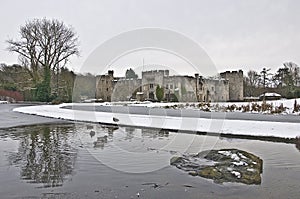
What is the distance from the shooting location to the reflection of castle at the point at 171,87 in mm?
45125

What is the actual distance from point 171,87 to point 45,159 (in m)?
38.2

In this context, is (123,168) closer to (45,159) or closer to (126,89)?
(45,159)

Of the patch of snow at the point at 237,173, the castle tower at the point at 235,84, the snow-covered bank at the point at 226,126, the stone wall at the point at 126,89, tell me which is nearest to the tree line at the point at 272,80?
the castle tower at the point at 235,84

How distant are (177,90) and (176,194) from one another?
39.6m

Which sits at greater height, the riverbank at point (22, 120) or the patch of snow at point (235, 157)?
the patch of snow at point (235, 157)

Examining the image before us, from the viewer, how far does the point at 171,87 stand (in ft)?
153

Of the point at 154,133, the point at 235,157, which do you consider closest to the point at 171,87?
the point at 154,133

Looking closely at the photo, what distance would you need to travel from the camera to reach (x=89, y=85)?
46.2 meters

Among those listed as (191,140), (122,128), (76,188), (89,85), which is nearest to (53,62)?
(89,85)

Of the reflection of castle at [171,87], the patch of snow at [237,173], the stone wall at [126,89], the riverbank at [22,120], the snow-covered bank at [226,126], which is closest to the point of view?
the patch of snow at [237,173]

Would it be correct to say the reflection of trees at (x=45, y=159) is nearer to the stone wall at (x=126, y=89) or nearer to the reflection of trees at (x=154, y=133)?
the reflection of trees at (x=154, y=133)

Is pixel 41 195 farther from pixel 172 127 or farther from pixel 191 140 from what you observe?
pixel 172 127

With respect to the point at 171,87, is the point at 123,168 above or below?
Answer: below

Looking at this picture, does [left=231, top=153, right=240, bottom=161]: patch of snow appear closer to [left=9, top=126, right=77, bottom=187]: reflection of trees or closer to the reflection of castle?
[left=9, top=126, right=77, bottom=187]: reflection of trees
